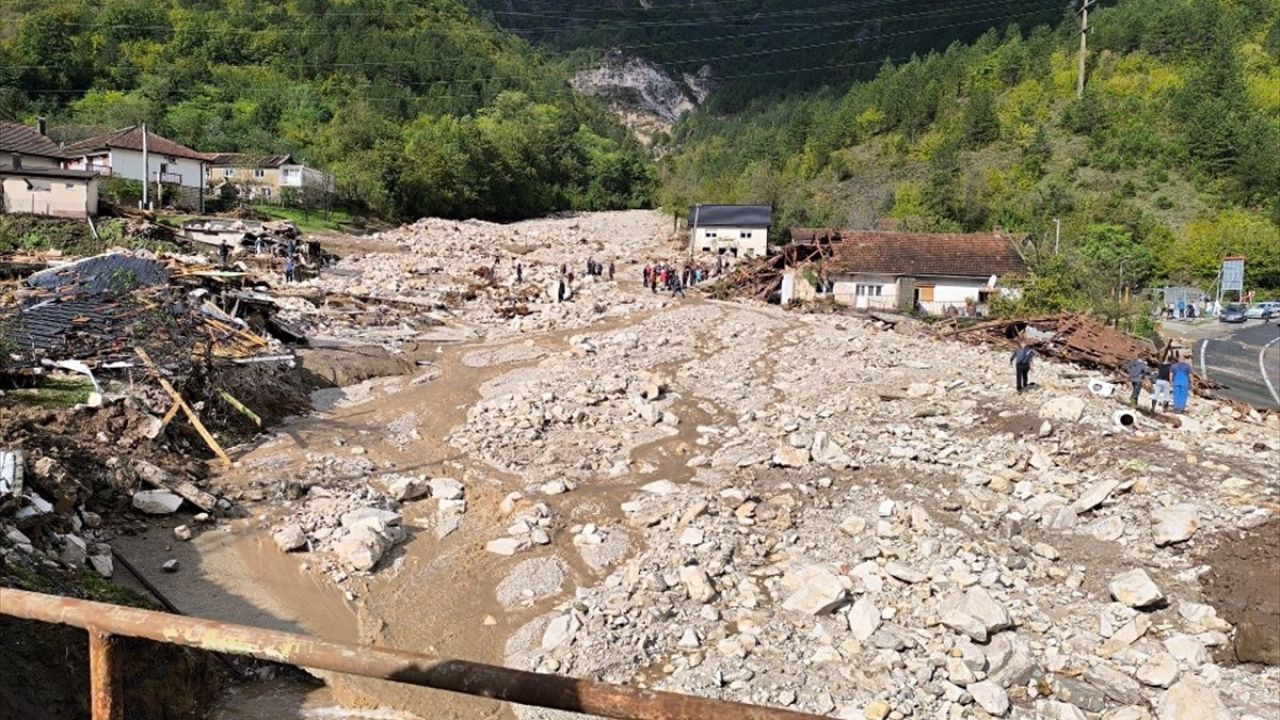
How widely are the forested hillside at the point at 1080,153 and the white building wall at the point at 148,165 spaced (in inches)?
1369

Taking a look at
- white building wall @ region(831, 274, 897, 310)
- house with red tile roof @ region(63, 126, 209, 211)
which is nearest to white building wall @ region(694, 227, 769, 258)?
white building wall @ region(831, 274, 897, 310)

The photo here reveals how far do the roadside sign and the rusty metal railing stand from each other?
50.5 metres

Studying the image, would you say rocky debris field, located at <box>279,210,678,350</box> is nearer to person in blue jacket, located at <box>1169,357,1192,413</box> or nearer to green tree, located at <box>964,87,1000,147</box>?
person in blue jacket, located at <box>1169,357,1192,413</box>

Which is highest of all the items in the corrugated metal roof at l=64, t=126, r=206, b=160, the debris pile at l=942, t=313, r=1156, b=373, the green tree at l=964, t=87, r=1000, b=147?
the green tree at l=964, t=87, r=1000, b=147

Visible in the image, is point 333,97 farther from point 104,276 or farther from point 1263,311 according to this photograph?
point 1263,311

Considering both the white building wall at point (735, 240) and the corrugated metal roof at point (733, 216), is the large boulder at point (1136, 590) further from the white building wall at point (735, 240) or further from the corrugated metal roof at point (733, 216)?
the corrugated metal roof at point (733, 216)

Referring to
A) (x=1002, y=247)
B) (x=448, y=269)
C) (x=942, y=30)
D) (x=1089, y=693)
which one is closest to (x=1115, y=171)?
(x=1002, y=247)

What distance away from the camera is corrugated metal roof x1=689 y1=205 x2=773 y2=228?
5006cm

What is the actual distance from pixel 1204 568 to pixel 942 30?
158794mm

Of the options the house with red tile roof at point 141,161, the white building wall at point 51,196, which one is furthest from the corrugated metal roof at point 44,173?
the house with red tile roof at point 141,161

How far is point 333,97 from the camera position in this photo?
8625 cm

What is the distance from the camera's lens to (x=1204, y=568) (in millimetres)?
10102

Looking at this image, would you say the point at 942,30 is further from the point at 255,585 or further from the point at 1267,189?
the point at 255,585

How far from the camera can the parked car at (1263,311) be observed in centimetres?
3725
